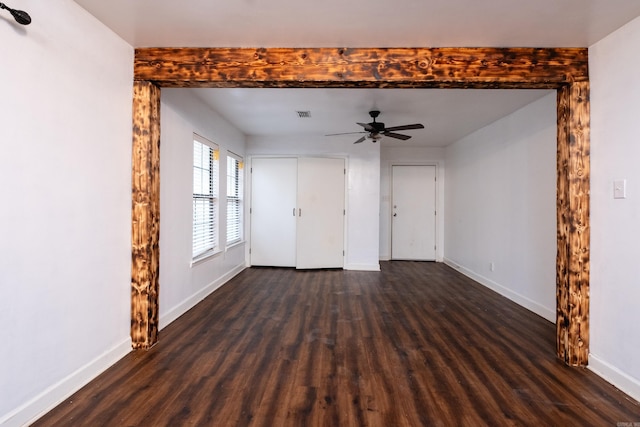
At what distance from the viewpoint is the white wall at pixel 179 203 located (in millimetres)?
3131

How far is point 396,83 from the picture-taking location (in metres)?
2.55

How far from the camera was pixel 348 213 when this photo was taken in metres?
5.90

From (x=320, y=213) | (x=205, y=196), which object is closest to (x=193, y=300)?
(x=205, y=196)

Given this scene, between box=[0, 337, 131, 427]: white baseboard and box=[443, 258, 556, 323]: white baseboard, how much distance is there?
13.3ft

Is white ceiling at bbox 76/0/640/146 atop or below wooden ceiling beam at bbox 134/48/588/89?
atop

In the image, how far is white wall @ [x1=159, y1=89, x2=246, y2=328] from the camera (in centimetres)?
313

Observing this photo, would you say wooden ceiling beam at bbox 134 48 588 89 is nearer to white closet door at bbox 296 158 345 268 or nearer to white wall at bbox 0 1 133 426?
white wall at bbox 0 1 133 426

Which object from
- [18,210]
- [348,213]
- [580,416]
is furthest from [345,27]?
[348,213]

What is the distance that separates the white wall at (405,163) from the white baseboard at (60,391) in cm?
544

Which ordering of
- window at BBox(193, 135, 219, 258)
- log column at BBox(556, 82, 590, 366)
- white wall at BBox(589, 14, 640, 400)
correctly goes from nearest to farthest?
1. white wall at BBox(589, 14, 640, 400)
2. log column at BBox(556, 82, 590, 366)
3. window at BBox(193, 135, 219, 258)

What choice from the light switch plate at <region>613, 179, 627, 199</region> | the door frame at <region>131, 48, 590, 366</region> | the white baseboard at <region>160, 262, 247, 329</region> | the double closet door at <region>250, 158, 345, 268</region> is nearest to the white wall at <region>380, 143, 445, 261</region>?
the double closet door at <region>250, 158, 345, 268</region>

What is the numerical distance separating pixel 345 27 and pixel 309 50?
0.40m

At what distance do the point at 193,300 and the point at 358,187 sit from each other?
11.2 feet

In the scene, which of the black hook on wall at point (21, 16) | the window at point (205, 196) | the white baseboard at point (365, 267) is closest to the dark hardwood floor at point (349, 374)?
the window at point (205, 196)
